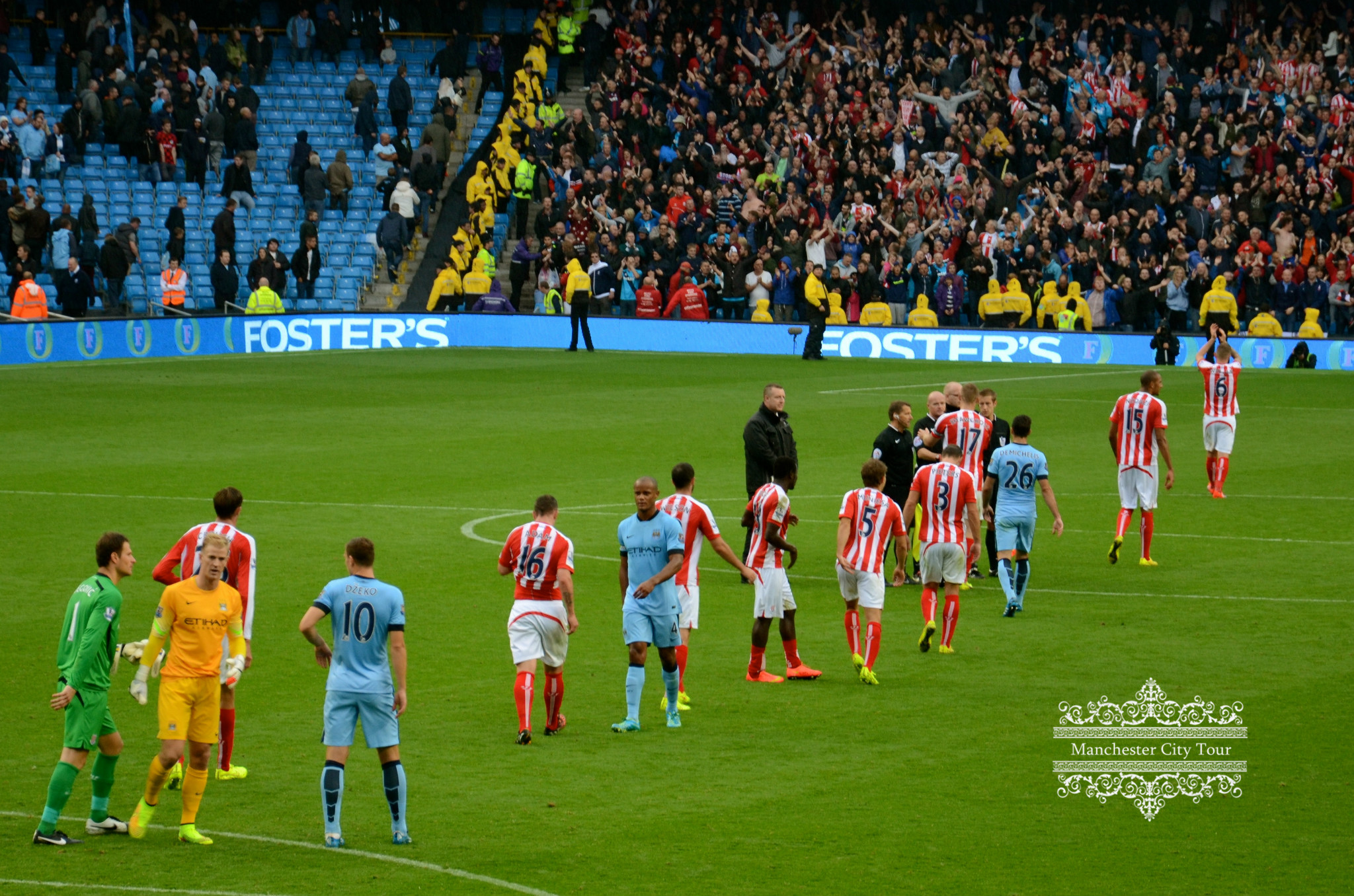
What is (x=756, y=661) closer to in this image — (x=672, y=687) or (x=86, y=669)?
(x=672, y=687)

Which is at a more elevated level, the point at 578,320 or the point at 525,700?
the point at 525,700

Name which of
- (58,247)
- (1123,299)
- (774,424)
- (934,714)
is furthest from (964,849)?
(58,247)

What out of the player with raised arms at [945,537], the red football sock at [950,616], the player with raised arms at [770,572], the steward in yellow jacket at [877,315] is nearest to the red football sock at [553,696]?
the player with raised arms at [770,572]

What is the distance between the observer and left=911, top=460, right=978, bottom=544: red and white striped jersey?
15156mm

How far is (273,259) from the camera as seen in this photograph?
4719 centimetres

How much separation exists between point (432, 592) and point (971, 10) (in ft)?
128

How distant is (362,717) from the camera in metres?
9.80

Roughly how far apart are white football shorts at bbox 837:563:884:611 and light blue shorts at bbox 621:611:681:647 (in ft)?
5.99

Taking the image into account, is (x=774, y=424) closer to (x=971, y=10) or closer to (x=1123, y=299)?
(x=1123, y=299)

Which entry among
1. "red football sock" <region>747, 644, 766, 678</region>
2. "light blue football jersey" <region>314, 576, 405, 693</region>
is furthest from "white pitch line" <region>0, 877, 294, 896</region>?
"red football sock" <region>747, 644, 766, 678</region>

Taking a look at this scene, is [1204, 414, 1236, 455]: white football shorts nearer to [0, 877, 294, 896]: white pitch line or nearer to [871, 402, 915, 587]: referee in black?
[871, 402, 915, 587]: referee in black

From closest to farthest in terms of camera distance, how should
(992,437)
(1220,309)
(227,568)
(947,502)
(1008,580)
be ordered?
(227,568) → (947,502) → (1008,580) → (992,437) → (1220,309)

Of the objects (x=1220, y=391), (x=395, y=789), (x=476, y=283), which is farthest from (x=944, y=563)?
(x=476, y=283)

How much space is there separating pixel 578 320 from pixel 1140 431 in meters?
27.2
